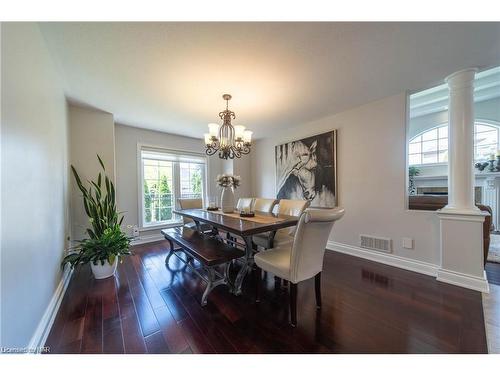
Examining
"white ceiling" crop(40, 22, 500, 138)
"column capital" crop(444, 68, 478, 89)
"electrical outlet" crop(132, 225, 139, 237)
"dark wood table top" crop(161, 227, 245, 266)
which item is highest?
"white ceiling" crop(40, 22, 500, 138)

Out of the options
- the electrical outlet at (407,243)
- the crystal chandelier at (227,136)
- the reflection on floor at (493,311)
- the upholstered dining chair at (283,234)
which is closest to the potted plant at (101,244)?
the crystal chandelier at (227,136)

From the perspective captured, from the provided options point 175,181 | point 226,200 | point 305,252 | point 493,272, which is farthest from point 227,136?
point 493,272

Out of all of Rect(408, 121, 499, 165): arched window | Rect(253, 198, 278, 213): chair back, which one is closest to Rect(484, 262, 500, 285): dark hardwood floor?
Rect(408, 121, 499, 165): arched window

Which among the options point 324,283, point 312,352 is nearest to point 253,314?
point 312,352

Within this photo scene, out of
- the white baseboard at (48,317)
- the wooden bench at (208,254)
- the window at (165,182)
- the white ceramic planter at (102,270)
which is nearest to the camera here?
the white baseboard at (48,317)

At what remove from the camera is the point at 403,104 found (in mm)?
2357

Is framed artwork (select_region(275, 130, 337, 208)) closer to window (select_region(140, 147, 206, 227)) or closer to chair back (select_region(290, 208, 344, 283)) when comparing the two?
chair back (select_region(290, 208, 344, 283))

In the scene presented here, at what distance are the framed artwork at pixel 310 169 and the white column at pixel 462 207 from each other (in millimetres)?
1339

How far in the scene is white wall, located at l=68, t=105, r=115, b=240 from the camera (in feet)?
8.57

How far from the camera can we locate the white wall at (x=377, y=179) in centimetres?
233

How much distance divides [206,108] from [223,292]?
246 centimetres

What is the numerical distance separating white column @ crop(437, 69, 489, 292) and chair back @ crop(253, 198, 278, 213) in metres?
1.98

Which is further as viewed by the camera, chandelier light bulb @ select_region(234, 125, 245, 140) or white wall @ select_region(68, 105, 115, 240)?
white wall @ select_region(68, 105, 115, 240)

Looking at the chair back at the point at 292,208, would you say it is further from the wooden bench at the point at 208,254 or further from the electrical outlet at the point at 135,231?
the electrical outlet at the point at 135,231
